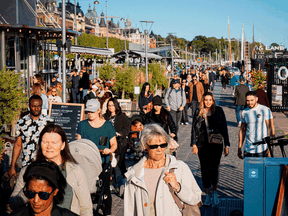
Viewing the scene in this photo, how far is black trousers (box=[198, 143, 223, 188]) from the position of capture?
21.5ft

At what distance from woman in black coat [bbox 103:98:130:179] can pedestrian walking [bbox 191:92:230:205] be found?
1654 mm

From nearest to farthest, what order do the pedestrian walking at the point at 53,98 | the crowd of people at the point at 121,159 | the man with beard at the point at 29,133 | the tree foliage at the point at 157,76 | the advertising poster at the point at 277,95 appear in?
the crowd of people at the point at 121,159, the man with beard at the point at 29,133, the pedestrian walking at the point at 53,98, the advertising poster at the point at 277,95, the tree foliage at the point at 157,76

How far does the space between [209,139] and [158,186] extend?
320 cm

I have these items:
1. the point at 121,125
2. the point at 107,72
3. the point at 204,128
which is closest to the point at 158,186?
the point at 204,128

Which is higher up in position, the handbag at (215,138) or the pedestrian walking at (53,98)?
the pedestrian walking at (53,98)

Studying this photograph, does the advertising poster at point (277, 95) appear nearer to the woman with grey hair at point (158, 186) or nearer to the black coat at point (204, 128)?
the black coat at point (204, 128)

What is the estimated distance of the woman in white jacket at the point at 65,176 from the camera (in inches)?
131

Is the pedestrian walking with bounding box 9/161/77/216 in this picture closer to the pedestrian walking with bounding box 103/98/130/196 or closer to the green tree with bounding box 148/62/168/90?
the pedestrian walking with bounding box 103/98/130/196

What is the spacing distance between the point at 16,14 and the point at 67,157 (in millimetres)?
17532

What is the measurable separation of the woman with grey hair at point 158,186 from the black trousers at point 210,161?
2.97m

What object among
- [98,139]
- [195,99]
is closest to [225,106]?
[195,99]

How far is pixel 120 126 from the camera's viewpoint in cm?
807

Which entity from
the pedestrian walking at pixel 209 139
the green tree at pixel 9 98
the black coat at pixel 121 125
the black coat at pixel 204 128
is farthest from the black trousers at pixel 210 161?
the green tree at pixel 9 98

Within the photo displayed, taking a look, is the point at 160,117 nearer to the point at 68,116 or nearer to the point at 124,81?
the point at 68,116
